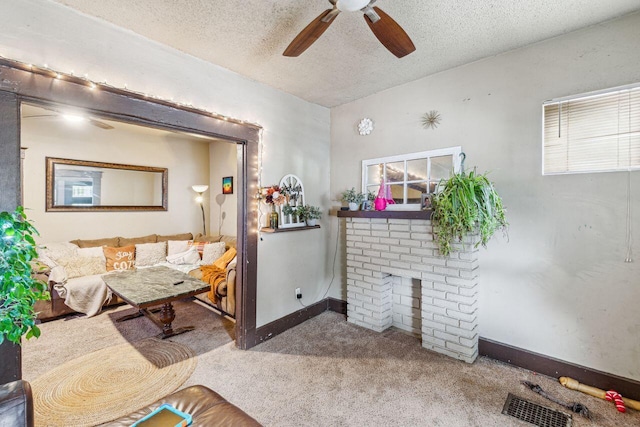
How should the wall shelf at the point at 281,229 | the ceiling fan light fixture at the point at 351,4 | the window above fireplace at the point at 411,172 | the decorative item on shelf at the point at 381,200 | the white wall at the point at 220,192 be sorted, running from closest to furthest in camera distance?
the ceiling fan light fixture at the point at 351,4 < the window above fireplace at the point at 411,172 < the wall shelf at the point at 281,229 < the decorative item on shelf at the point at 381,200 < the white wall at the point at 220,192

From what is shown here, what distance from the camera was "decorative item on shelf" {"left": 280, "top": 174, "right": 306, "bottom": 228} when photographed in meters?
3.20

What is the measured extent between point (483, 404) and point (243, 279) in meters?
2.16

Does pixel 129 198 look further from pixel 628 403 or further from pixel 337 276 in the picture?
pixel 628 403

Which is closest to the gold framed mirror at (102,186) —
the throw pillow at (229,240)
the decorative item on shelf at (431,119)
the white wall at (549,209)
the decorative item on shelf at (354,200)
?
the throw pillow at (229,240)

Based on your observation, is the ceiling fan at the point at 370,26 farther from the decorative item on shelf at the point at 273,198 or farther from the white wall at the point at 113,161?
the white wall at the point at 113,161

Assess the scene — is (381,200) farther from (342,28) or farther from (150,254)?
(150,254)

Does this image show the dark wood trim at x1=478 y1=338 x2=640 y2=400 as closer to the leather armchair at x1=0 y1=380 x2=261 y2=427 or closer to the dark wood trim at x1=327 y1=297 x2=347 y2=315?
the dark wood trim at x1=327 y1=297 x2=347 y2=315

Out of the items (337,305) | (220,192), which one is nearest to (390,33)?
(337,305)

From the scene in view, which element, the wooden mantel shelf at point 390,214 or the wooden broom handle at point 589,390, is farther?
the wooden mantel shelf at point 390,214

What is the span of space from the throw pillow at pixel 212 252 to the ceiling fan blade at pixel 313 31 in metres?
3.37

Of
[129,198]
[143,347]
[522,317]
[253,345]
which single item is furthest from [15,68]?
[522,317]

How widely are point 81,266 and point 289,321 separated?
2879 millimetres

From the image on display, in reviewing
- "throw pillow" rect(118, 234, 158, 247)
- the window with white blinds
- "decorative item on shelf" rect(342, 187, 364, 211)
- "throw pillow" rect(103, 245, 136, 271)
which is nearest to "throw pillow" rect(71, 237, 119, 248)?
"throw pillow" rect(118, 234, 158, 247)

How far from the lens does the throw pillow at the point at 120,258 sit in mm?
4141
